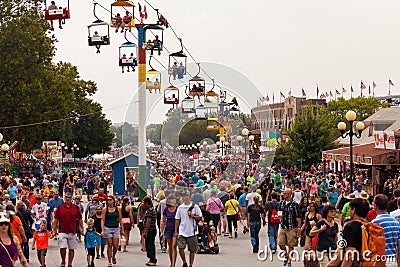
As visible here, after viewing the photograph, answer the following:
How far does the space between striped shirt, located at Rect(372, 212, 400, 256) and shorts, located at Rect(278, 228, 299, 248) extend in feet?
17.9

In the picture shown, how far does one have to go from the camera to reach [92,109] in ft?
299

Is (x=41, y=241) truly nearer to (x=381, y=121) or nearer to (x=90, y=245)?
(x=90, y=245)

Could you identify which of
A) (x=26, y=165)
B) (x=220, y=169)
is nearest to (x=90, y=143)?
(x=26, y=165)

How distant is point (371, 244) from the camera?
7758 mm

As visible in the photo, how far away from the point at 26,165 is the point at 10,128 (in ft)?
17.2

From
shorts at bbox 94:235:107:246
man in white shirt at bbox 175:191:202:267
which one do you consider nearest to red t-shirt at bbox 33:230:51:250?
shorts at bbox 94:235:107:246

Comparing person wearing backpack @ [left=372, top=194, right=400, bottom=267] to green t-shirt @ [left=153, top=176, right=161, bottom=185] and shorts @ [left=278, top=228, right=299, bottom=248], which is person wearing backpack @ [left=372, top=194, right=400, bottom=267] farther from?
green t-shirt @ [left=153, top=176, right=161, bottom=185]

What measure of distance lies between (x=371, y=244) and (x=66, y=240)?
322 inches

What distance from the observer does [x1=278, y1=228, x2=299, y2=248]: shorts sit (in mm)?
14141

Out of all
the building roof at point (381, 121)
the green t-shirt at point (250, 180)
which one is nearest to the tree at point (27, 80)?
the building roof at point (381, 121)

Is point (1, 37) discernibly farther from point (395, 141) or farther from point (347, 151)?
point (395, 141)

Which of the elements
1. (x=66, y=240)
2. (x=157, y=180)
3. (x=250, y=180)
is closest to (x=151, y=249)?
(x=66, y=240)

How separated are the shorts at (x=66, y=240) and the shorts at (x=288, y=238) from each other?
13.3 ft

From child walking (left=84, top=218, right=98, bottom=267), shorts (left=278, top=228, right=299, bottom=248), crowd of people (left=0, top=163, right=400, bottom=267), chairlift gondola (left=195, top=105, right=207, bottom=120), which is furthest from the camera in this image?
chairlift gondola (left=195, top=105, right=207, bottom=120)
